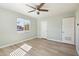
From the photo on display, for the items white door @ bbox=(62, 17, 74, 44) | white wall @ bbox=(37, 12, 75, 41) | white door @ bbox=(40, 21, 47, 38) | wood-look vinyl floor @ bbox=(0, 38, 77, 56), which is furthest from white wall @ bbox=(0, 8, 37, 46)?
white door @ bbox=(62, 17, 74, 44)

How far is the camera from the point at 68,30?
397 cm

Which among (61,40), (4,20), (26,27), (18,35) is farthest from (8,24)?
(61,40)

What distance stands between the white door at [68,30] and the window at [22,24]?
2592 millimetres

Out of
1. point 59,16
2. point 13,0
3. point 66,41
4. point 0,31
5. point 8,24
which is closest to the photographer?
point 13,0

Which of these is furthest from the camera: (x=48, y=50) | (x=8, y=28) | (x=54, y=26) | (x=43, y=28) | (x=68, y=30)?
(x=43, y=28)

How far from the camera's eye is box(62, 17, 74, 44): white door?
383 centimetres

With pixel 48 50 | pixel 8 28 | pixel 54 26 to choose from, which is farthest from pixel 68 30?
pixel 8 28

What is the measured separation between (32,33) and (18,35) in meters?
1.46

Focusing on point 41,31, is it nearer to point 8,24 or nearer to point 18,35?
point 18,35

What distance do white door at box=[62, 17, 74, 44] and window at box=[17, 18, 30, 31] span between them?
2.59m

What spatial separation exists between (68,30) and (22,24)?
3.04m

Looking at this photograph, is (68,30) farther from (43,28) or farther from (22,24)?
(22,24)

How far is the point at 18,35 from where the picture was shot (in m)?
4.36

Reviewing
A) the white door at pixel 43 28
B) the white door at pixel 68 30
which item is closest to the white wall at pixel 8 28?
the white door at pixel 43 28
